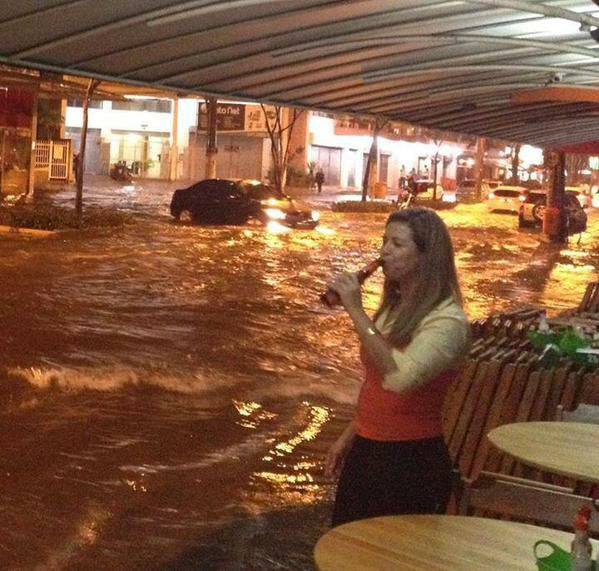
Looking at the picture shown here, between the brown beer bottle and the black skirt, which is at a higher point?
the brown beer bottle

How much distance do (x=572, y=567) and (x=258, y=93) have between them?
232 inches

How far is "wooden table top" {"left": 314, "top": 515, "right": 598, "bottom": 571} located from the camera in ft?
9.18

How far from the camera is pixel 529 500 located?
3938mm

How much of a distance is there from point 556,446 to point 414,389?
732 mm

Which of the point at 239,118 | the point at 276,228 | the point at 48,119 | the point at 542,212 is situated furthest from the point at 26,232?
the point at 239,118

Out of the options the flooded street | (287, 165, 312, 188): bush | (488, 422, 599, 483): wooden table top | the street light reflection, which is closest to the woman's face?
(488, 422, 599, 483): wooden table top

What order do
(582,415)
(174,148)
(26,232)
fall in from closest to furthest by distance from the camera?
1. (582,415)
2. (26,232)
3. (174,148)

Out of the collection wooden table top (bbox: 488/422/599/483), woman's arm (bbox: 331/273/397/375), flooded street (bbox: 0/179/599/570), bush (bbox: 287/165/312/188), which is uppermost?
bush (bbox: 287/165/312/188)

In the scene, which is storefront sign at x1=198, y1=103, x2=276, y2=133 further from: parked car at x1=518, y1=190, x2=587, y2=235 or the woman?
the woman

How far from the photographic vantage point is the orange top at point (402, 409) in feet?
11.3

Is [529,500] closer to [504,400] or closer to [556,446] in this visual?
[556,446]

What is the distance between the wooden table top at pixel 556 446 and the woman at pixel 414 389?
0.29m

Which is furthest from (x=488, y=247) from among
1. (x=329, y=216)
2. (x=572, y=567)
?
(x=572, y=567)

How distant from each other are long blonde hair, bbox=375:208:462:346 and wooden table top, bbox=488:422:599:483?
0.57 meters
